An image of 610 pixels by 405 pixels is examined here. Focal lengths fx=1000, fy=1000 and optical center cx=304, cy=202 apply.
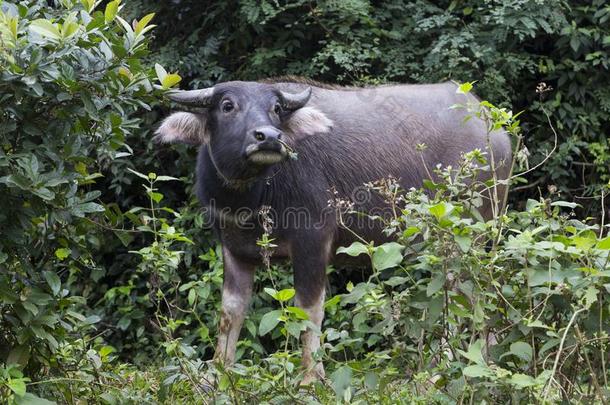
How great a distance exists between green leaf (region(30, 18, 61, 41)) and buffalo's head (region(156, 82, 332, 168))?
1.46 metres

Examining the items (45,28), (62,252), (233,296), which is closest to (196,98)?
(233,296)

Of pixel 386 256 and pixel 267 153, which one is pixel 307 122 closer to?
pixel 267 153

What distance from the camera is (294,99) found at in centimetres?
573

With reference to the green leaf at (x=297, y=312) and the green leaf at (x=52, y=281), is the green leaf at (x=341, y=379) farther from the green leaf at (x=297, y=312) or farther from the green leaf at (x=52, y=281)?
the green leaf at (x=52, y=281)

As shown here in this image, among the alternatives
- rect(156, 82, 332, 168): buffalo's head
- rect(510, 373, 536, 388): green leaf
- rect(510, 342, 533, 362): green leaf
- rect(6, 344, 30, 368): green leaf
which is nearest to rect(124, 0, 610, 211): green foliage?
rect(156, 82, 332, 168): buffalo's head

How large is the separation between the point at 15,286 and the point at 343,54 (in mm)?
3833

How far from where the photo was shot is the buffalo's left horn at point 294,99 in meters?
5.70

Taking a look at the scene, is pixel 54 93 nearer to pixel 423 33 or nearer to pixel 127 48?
pixel 127 48

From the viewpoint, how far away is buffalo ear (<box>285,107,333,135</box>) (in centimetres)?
579

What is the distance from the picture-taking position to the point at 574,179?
7.98 metres

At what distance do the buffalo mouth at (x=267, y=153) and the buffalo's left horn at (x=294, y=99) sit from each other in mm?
538

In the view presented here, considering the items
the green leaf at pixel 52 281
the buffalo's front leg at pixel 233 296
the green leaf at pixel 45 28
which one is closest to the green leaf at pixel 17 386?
the green leaf at pixel 52 281

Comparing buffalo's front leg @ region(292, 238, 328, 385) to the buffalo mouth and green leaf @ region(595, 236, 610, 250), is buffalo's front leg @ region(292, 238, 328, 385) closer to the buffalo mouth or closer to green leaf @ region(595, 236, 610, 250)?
the buffalo mouth

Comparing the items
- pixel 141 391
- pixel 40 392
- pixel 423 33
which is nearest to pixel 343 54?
pixel 423 33
